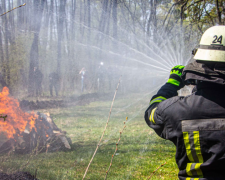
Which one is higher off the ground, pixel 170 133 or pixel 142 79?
pixel 170 133

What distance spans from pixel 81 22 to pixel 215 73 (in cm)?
814

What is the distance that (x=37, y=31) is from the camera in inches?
316

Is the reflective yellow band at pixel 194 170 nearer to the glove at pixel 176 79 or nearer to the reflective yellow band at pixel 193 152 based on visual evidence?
the reflective yellow band at pixel 193 152

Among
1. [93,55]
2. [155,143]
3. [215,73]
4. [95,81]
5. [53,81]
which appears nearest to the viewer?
[215,73]

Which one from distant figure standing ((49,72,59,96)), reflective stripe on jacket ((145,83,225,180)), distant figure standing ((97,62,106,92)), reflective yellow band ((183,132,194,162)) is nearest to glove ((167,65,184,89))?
reflective stripe on jacket ((145,83,225,180))

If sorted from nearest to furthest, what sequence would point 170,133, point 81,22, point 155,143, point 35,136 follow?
point 170,133
point 35,136
point 155,143
point 81,22

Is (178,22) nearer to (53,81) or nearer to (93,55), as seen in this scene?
(93,55)

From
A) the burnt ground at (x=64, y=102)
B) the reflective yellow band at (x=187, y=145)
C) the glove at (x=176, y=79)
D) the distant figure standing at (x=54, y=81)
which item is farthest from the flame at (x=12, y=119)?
the distant figure standing at (x=54, y=81)

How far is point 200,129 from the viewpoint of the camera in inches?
51.9

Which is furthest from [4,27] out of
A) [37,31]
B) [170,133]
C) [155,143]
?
[170,133]

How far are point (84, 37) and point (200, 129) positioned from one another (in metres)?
8.72

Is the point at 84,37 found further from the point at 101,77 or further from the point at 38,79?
the point at 101,77

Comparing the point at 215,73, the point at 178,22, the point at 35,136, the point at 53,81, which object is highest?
the point at 178,22

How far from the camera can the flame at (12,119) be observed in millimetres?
4582
